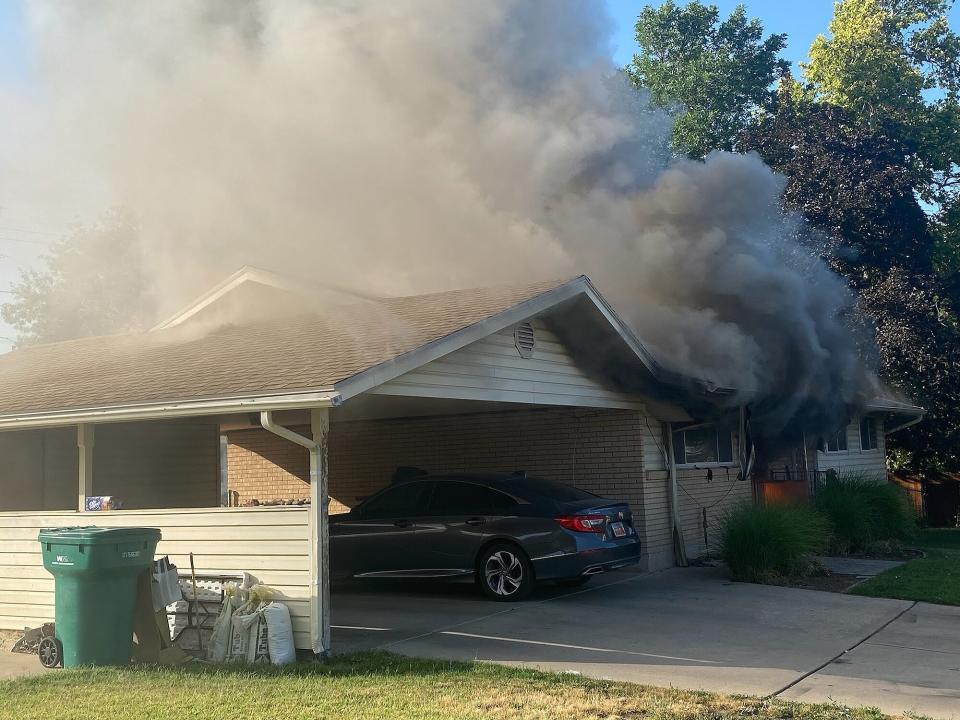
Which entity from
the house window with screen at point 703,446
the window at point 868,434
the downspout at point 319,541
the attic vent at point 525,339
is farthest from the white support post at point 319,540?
the window at point 868,434

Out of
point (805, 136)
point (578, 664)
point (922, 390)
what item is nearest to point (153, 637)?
point (578, 664)

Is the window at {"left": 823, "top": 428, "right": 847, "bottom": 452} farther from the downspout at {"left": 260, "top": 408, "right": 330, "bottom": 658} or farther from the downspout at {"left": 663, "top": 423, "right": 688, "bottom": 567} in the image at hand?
the downspout at {"left": 260, "top": 408, "right": 330, "bottom": 658}

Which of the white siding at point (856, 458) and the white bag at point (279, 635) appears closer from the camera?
the white bag at point (279, 635)

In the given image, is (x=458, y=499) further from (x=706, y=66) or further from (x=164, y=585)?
(x=706, y=66)

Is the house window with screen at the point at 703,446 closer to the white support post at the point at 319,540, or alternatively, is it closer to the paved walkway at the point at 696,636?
the paved walkway at the point at 696,636

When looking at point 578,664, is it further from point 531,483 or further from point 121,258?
point 121,258

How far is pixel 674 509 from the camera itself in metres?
13.2

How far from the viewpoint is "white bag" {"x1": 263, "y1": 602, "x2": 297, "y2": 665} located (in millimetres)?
7688

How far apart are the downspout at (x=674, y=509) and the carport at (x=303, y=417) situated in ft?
1.40

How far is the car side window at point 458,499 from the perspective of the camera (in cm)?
1081

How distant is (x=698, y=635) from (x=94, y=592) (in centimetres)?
506

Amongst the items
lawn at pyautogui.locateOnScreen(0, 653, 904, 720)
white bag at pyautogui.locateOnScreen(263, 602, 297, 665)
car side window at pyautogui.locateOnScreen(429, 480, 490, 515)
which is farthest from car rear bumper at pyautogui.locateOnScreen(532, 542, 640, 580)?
white bag at pyautogui.locateOnScreen(263, 602, 297, 665)

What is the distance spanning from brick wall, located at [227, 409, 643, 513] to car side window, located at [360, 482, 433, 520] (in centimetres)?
239

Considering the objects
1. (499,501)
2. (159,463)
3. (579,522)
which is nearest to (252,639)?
(499,501)
